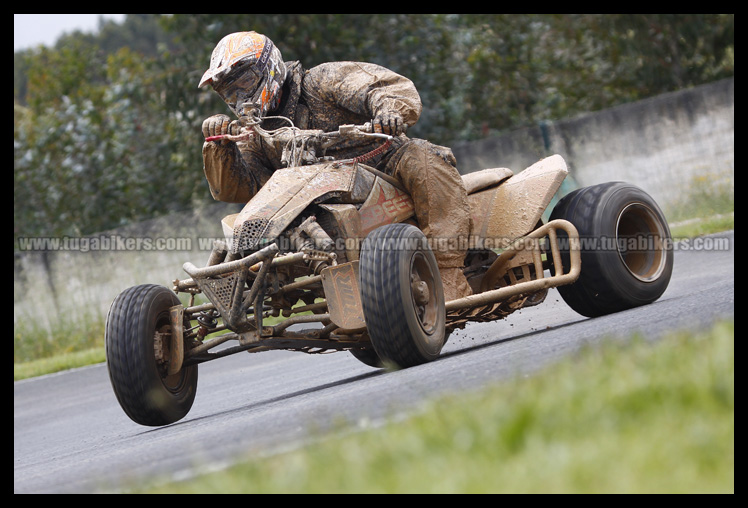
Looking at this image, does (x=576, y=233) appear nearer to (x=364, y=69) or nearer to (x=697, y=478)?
(x=364, y=69)

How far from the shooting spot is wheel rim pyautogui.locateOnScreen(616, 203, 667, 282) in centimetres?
786

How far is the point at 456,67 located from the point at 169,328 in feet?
50.9

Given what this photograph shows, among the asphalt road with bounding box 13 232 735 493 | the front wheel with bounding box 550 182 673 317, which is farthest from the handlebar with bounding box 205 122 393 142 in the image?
the front wheel with bounding box 550 182 673 317

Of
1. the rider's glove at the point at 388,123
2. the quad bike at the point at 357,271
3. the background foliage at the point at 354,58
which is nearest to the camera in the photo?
the quad bike at the point at 357,271

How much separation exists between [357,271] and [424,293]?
411mm

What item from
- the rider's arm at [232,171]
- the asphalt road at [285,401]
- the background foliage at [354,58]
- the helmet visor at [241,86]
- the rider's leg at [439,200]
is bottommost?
the asphalt road at [285,401]

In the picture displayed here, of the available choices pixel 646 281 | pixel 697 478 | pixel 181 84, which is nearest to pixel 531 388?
pixel 697 478

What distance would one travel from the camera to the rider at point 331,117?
6.97 m

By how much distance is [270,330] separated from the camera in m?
6.51

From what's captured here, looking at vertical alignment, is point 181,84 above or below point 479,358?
above

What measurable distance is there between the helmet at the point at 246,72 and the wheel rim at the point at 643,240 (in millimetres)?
2705

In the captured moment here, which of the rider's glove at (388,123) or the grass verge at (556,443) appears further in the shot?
the rider's glove at (388,123)

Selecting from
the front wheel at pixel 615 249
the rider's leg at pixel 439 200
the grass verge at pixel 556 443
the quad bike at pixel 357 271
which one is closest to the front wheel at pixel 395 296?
the quad bike at pixel 357 271

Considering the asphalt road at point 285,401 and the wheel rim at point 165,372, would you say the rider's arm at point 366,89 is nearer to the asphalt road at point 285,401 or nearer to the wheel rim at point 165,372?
the asphalt road at point 285,401
